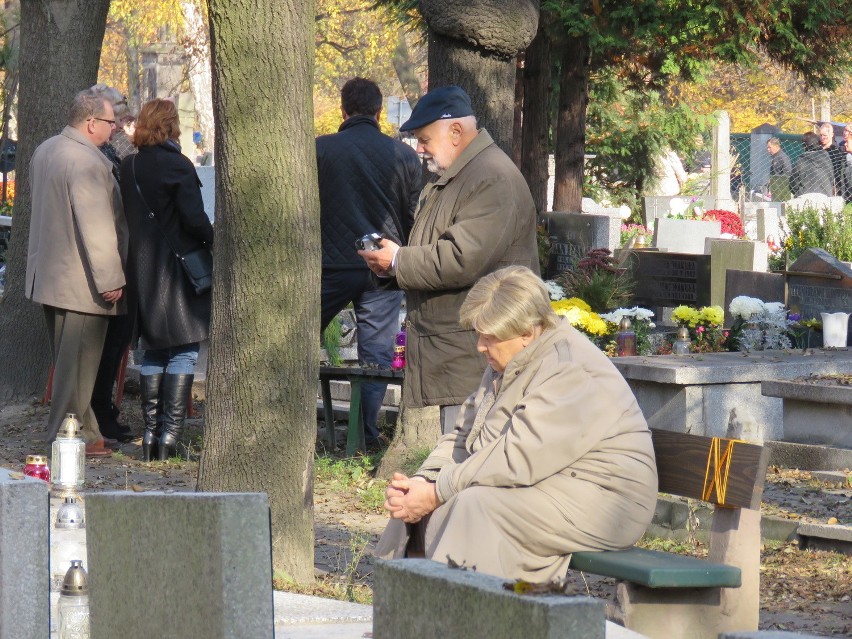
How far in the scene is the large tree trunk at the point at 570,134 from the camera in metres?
17.1

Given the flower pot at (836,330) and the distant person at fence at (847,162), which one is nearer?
the flower pot at (836,330)

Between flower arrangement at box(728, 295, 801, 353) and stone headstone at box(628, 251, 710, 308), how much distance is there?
13.8 ft

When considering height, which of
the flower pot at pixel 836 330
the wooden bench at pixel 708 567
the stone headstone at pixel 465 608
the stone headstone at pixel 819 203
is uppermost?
the stone headstone at pixel 819 203

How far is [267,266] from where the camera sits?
207 inches

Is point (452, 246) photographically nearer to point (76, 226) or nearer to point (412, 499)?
point (412, 499)

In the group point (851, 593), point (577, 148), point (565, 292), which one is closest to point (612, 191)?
point (577, 148)

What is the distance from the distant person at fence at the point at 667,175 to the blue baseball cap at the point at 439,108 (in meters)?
22.8

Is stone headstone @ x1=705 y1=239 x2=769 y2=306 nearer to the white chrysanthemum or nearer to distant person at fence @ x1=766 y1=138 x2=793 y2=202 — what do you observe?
Answer: the white chrysanthemum

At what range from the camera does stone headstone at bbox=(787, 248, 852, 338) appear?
1094 centimetres

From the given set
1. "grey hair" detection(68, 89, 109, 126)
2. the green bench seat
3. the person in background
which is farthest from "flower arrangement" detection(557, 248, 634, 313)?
the green bench seat

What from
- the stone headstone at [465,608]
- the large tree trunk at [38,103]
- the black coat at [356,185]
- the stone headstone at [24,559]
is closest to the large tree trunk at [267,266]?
the stone headstone at [24,559]

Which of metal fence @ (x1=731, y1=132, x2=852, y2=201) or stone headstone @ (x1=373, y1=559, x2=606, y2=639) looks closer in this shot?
stone headstone @ (x1=373, y1=559, x2=606, y2=639)

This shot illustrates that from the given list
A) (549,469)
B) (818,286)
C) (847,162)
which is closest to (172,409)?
(549,469)

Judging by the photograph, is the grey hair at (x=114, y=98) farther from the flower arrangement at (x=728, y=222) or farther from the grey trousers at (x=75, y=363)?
the flower arrangement at (x=728, y=222)
